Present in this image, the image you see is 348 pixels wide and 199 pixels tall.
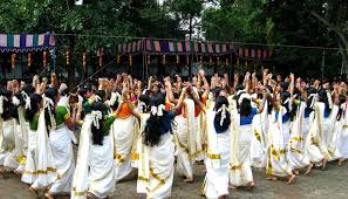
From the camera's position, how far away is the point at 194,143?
33.4 ft

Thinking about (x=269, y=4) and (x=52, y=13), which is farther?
(x=269, y=4)

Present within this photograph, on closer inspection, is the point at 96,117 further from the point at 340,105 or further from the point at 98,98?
the point at 340,105

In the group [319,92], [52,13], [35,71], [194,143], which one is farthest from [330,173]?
[35,71]

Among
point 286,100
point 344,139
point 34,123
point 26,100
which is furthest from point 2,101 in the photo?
point 344,139

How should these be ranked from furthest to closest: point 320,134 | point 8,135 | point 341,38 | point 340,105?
1. point 341,38
2. point 340,105
3. point 320,134
4. point 8,135

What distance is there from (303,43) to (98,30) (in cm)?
995

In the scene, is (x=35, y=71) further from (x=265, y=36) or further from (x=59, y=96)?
(x=59, y=96)

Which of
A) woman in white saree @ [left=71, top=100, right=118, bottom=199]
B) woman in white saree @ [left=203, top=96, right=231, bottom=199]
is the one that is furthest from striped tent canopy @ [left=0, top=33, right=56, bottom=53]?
woman in white saree @ [left=203, top=96, right=231, bottom=199]

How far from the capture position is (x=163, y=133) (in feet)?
26.8

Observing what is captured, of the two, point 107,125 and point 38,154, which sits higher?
point 107,125

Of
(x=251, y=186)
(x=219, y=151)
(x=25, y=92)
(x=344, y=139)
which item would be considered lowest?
(x=251, y=186)

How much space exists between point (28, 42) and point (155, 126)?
9.59 m

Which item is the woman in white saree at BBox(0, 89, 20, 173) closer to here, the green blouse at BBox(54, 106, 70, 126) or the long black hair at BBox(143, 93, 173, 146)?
the green blouse at BBox(54, 106, 70, 126)

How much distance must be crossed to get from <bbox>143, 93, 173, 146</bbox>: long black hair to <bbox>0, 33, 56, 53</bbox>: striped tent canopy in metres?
9.07
